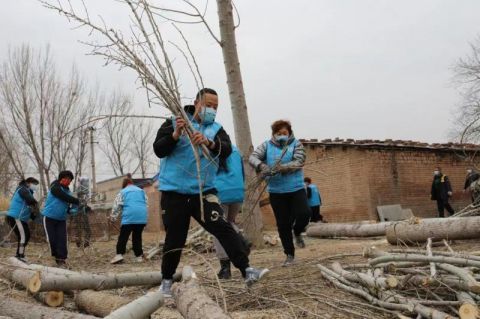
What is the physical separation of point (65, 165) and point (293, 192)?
20.9 m

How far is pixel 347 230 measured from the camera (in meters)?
10.9

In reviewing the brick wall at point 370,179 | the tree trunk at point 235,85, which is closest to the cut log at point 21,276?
the tree trunk at point 235,85

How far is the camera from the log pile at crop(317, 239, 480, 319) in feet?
10.5

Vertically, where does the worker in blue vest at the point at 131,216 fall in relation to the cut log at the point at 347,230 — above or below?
above

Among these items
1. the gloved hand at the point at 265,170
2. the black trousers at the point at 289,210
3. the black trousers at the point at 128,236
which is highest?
the gloved hand at the point at 265,170

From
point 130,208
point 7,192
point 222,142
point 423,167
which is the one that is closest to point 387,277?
point 222,142

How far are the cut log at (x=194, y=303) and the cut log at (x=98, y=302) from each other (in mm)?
602

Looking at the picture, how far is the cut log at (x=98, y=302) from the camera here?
3.77 m

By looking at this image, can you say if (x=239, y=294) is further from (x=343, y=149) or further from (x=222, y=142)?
(x=343, y=149)

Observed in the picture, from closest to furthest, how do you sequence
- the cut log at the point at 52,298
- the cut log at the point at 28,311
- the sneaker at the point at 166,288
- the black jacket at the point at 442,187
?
the cut log at the point at 28,311 → the sneaker at the point at 166,288 → the cut log at the point at 52,298 → the black jacket at the point at 442,187

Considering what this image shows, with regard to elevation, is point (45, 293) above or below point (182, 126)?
below

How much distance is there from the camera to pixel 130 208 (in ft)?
29.9

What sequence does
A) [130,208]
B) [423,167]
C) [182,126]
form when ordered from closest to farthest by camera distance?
1. [182,126]
2. [130,208]
3. [423,167]

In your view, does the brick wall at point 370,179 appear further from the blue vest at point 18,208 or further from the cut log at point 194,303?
the cut log at point 194,303
